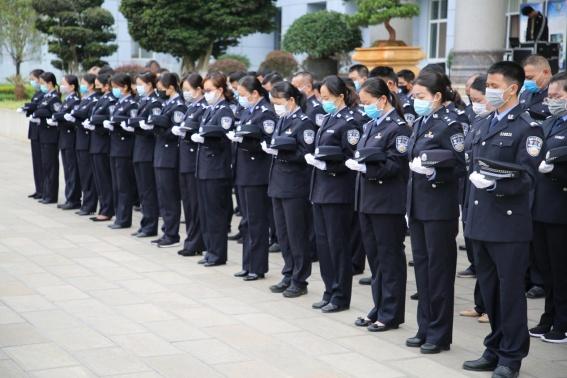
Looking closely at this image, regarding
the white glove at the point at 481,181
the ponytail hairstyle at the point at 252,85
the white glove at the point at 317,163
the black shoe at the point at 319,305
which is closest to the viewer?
the white glove at the point at 481,181

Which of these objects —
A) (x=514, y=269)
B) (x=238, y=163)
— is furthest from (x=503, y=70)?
(x=238, y=163)

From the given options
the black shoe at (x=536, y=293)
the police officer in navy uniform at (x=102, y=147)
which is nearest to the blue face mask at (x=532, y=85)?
the black shoe at (x=536, y=293)

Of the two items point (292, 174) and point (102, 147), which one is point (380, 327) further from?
point (102, 147)

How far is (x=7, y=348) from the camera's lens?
6.43 metres

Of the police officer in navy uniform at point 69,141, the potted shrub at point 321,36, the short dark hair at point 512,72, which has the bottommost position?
the police officer in navy uniform at point 69,141

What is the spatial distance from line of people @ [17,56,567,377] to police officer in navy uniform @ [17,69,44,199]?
2.71 meters

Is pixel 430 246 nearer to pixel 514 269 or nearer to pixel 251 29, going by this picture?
pixel 514 269

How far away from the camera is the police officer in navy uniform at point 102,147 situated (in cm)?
1159

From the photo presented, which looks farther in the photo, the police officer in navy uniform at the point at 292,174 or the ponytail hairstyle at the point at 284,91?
the ponytail hairstyle at the point at 284,91

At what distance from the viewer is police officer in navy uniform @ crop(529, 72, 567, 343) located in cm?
671

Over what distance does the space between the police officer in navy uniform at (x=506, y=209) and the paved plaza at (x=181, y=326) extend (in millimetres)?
475

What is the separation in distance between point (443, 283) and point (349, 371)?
91 cm

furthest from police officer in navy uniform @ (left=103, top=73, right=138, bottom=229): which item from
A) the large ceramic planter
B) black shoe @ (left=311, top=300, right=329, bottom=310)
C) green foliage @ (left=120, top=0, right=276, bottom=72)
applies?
green foliage @ (left=120, top=0, right=276, bottom=72)

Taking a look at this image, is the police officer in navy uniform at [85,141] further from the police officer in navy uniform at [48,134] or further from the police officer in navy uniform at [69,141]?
the police officer in navy uniform at [48,134]
